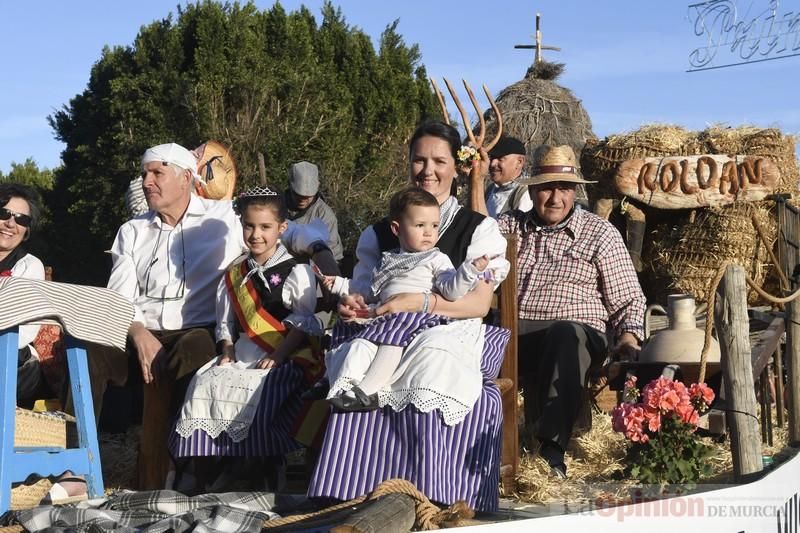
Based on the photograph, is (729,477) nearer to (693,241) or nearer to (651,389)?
(651,389)

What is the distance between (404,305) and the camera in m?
4.93

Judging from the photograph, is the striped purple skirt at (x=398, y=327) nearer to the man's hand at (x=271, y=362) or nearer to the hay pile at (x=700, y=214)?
the man's hand at (x=271, y=362)

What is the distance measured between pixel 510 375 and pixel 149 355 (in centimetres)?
177

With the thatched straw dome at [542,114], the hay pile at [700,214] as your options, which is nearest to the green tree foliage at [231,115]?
the thatched straw dome at [542,114]

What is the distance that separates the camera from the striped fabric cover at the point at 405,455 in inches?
172

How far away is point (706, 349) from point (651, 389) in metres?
0.35

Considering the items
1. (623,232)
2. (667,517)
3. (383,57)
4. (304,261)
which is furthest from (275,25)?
(667,517)

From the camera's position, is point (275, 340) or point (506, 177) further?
point (506, 177)

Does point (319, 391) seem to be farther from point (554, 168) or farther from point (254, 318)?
point (554, 168)

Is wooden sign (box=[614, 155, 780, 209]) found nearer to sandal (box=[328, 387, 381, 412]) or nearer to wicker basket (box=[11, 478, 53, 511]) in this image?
sandal (box=[328, 387, 381, 412])

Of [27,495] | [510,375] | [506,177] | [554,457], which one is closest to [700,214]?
[506,177]

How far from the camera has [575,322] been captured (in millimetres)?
5867

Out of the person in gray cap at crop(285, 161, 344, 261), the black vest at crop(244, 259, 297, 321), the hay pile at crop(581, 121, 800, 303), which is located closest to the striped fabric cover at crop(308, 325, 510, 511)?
the black vest at crop(244, 259, 297, 321)

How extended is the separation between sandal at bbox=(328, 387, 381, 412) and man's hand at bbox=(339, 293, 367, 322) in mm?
542
